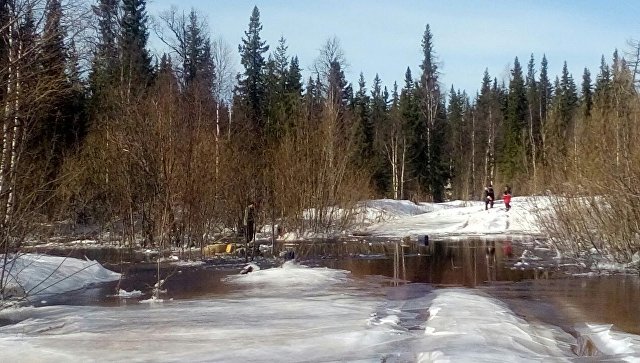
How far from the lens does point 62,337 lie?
8992 millimetres

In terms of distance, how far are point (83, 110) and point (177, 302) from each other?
33.4 meters

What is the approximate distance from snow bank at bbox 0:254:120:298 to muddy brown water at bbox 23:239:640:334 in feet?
1.53

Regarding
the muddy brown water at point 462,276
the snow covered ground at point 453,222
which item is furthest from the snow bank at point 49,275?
the snow covered ground at point 453,222

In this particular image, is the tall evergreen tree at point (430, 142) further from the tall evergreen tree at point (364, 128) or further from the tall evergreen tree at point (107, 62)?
the tall evergreen tree at point (107, 62)

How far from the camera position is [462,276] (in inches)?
677

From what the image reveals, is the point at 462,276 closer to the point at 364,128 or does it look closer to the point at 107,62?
the point at 107,62

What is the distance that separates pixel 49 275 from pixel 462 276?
377 inches

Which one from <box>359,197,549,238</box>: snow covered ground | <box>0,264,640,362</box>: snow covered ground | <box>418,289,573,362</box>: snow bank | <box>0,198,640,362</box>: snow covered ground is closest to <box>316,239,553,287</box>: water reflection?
<box>0,198,640,362</box>: snow covered ground

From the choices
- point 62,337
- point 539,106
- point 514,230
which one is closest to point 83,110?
point 514,230

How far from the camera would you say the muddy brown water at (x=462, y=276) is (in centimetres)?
1223

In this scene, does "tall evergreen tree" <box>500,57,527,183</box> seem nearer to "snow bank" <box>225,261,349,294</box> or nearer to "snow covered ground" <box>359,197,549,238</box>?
"snow covered ground" <box>359,197,549,238</box>

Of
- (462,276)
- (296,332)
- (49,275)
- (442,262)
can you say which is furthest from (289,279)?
(296,332)

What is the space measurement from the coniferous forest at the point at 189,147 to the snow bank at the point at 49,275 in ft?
4.33

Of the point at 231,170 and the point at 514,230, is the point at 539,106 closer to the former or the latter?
the point at 514,230
